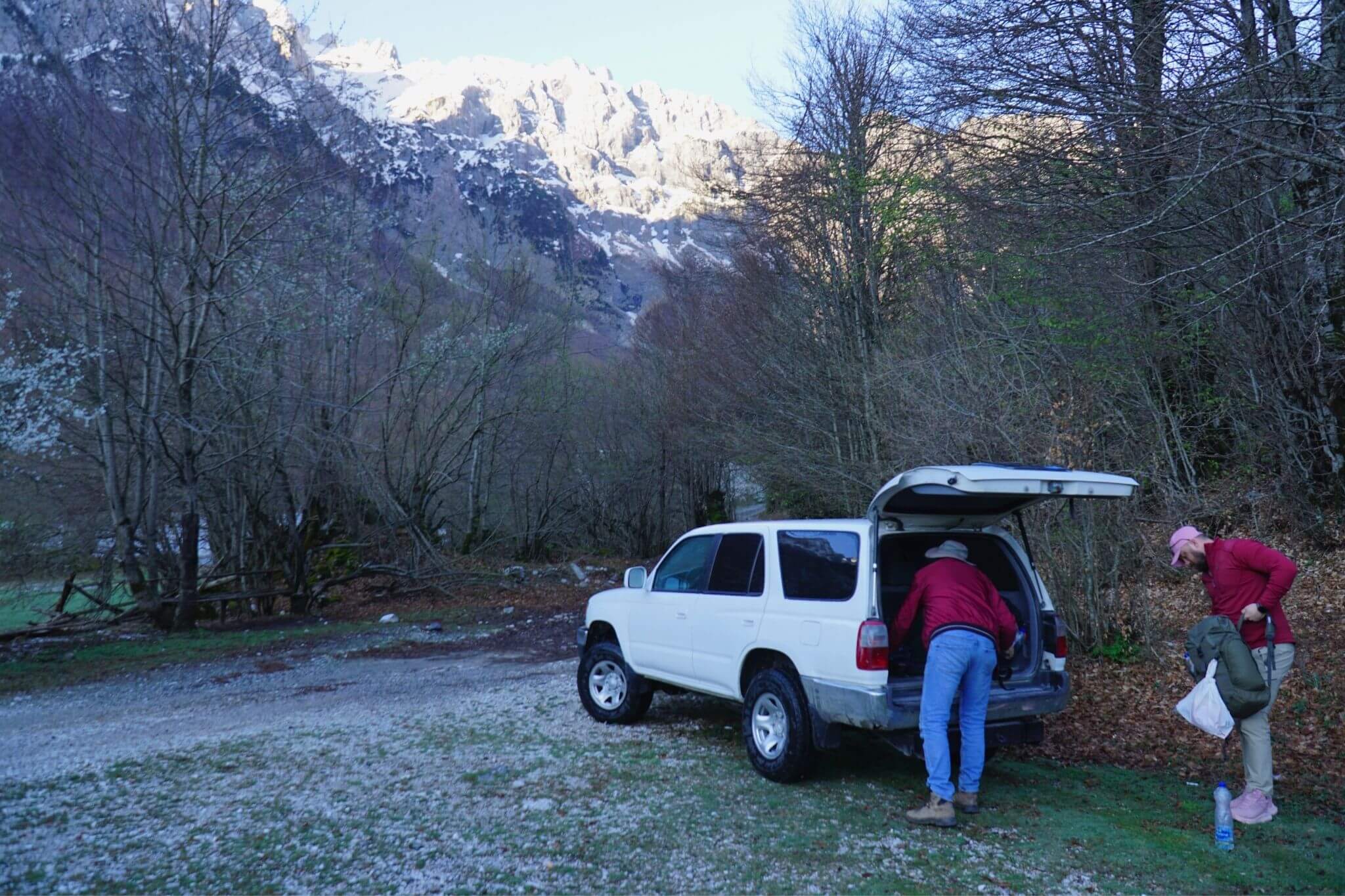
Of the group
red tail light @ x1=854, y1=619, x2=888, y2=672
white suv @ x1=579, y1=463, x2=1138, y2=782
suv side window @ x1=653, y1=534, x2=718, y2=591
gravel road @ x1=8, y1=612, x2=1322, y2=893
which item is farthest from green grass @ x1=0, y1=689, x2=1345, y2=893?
suv side window @ x1=653, y1=534, x2=718, y2=591

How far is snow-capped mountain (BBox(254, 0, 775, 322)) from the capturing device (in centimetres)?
1944

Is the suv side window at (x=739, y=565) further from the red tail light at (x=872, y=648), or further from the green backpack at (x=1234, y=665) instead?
the green backpack at (x=1234, y=665)

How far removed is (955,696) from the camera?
5715mm

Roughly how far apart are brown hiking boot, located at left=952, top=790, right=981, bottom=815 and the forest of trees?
4.61 meters

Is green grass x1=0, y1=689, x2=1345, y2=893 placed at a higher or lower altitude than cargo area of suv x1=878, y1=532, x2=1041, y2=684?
lower

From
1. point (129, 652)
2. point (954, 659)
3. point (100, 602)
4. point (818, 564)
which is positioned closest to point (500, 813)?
point (818, 564)

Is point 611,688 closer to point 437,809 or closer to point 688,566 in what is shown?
point 688,566

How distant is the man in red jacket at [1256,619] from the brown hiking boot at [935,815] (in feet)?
5.57

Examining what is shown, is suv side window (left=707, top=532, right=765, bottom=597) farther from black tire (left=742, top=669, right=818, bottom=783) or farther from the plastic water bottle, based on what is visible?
the plastic water bottle

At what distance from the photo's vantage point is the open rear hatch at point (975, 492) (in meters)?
5.54

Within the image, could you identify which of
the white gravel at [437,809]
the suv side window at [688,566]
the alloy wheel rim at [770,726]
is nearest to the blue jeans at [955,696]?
the white gravel at [437,809]

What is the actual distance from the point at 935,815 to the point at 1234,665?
74.0 inches

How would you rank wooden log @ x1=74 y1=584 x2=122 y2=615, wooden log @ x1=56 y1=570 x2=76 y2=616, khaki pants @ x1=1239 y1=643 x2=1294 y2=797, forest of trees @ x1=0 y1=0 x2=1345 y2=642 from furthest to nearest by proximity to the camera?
wooden log @ x1=56 y1=570 x2=76 y2=616 < wooden log @ x1=74 y1=584 x2=122 y2=615 < forest of trees @ x1=0 y1=0 x2=1345 y2=642 < khaki pants @ x1=1239 y1=643 x2=1294 y2=797

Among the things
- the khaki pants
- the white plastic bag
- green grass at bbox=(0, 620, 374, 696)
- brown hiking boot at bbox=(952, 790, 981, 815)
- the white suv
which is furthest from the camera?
green grass at bbox=(0, 620, 374, 696)
